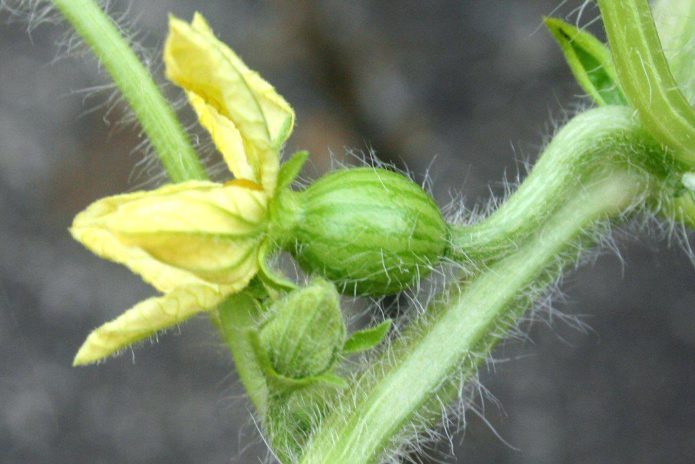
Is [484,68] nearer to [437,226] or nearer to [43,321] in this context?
[43,321]

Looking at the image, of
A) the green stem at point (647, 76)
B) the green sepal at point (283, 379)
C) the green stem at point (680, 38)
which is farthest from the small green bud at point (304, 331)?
the green stem at point (680, 38)

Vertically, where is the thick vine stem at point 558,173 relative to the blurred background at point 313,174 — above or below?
above

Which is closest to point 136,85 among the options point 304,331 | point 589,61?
point 304,331

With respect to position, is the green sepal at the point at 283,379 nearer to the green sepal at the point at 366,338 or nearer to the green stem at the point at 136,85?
the green sepal at the point at 366,338

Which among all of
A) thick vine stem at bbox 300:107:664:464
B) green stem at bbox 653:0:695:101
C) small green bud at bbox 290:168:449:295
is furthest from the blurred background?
small green bud at bbox 290:168:449:295

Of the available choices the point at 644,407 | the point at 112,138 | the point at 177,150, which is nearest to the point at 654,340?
the point at 644,407
